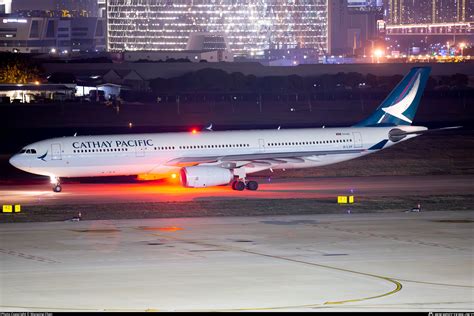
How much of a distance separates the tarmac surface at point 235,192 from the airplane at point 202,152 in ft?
3.74

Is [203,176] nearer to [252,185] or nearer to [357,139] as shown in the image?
[252,185]

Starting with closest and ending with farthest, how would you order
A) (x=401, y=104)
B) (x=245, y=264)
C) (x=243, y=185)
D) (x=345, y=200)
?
(x=245, y=264) → (x=345, y=200) → (x=243, y=185) → (x=401, y=104)

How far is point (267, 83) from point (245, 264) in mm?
151560

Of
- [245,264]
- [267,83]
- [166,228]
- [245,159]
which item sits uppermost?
[245,159]

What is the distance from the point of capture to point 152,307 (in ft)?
98.4

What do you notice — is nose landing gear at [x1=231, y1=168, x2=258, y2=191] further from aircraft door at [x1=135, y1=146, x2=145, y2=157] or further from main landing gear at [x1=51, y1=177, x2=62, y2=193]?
→ main landing gear at [x1=51, y1=177, x2=62, y2=193]

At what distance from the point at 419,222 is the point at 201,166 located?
52.0 ft

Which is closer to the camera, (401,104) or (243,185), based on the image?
(243,185)

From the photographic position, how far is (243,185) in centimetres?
6100

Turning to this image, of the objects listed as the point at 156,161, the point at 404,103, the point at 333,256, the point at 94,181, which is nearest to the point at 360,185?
the point at 404,103

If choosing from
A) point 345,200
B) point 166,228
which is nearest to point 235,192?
point 345,200

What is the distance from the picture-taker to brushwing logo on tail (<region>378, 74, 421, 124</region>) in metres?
67.6

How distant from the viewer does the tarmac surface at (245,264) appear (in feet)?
102

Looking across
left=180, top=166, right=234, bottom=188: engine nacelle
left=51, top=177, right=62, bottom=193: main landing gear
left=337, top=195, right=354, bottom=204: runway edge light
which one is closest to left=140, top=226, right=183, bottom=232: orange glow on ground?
left=337, top=195, right=354, bottom=204: runway edge light
